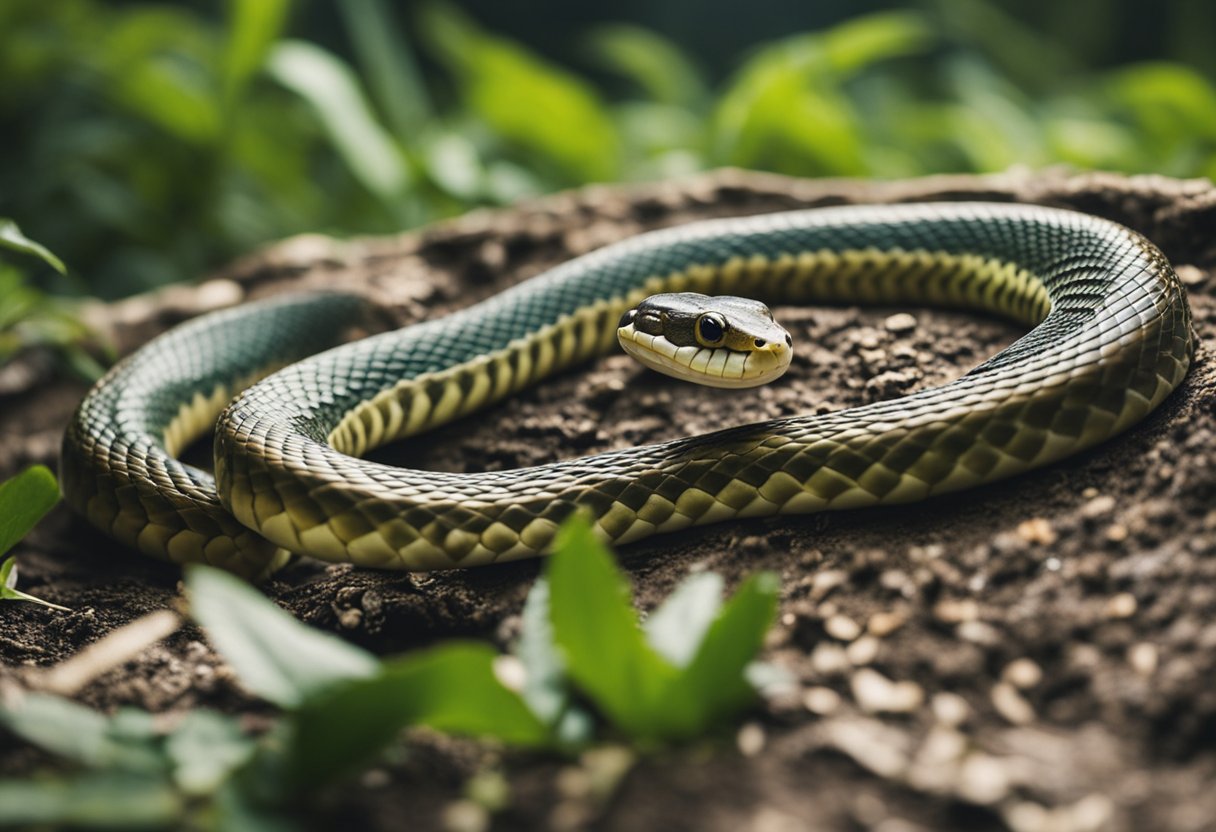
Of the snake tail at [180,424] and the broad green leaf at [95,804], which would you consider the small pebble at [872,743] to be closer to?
the broad green leaf at [95,804]

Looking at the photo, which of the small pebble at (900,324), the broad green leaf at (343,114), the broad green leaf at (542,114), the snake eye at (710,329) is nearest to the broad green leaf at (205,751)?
the snake eye at (710,329)

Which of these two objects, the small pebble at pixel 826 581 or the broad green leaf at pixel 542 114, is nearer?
the small pebble at pixel 826 581

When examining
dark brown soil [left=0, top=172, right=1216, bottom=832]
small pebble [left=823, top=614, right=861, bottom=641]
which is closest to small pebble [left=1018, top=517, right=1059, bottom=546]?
dark brown soil [left=0, top=172, right=1216, bottom=832]

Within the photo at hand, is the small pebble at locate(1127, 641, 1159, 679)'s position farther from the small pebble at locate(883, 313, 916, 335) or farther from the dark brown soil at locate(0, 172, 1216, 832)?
the small pebble at locate(883, 313, 916, 335)

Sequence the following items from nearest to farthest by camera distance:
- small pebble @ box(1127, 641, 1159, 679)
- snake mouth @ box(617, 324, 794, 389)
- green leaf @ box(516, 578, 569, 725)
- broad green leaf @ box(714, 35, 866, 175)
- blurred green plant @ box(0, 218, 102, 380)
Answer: green leaf @ box(516, 578, 569, 725), small pebble @ box(1127, 641, 1159, 679), snake mouth @ box(617, 324, 794, 389), blurred green plant @ box(0, 218, 102, 380), broad green leaf @ box(714, 35, 866, 175)

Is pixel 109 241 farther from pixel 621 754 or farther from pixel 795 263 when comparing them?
pixel 621 754

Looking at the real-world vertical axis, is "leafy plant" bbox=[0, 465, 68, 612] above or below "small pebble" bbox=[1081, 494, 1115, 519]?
below
